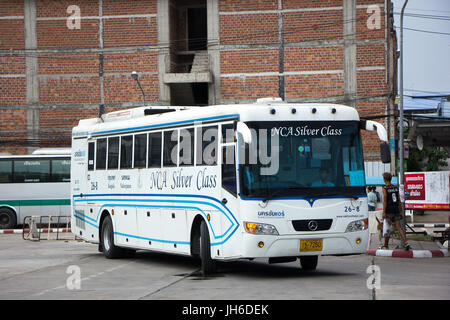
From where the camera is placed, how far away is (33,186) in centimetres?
3850

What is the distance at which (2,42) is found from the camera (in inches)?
1898

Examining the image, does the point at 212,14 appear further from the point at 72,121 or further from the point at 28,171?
the point at 28,171

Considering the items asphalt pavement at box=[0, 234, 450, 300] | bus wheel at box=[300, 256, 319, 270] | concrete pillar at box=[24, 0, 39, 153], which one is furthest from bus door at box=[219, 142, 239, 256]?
concrete pillar at box=[24, 0, 39, 153]

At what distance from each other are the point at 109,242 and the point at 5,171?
795 inches

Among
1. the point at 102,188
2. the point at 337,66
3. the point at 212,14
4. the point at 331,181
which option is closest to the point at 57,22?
the point at 212,14

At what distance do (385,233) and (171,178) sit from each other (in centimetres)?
659

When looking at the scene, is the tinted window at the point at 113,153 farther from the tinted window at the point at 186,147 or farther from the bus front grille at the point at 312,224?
the bus front grille at the point at 312,224

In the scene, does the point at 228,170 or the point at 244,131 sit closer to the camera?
the point at 244,131

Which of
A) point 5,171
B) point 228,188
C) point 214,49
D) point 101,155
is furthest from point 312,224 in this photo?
point 214,49

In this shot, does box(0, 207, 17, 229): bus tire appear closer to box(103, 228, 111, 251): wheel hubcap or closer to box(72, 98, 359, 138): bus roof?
box(103, 228, 111, 251): wheel hubcap

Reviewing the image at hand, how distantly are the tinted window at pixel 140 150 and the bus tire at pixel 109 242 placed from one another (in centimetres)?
218

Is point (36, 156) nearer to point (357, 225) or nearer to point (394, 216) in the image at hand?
point (394, 216)

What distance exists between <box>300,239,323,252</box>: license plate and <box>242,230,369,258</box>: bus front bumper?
0.16 feet

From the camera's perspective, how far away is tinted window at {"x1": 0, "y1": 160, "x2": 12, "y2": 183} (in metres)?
38.4
